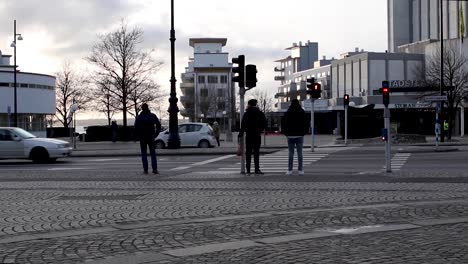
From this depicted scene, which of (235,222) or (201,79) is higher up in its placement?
(201,79)

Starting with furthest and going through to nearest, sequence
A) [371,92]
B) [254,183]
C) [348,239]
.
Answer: [371,92], [254,183], [348,239]

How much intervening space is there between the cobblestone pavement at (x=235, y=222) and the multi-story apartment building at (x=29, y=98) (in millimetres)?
58887

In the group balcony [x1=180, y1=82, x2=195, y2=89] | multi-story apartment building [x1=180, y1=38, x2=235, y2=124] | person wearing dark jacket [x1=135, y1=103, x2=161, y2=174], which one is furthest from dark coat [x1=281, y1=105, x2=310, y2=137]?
balcony [x1=180, y1=82, x2=195, y2=89]

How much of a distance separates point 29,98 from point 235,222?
6804cm

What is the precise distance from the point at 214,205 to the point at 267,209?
3.26 ft

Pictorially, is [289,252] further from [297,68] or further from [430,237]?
[297,68]

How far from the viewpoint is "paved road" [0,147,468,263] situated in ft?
21.8

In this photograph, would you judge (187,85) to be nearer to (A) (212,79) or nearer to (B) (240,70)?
(A) (212,79)

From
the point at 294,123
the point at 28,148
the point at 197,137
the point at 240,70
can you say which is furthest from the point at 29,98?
the point at 294,123

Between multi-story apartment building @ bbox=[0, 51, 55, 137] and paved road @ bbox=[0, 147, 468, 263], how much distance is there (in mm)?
57647

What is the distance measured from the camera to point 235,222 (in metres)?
8.70

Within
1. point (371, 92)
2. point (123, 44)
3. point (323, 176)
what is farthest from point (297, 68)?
point (323, 176)

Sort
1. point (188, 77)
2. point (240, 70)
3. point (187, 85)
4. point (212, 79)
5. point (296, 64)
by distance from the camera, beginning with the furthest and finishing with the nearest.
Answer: point (296, 64), point (188, 77), point (187, 85), point (212, 79), point (240, 70)

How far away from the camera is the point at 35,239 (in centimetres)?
760
